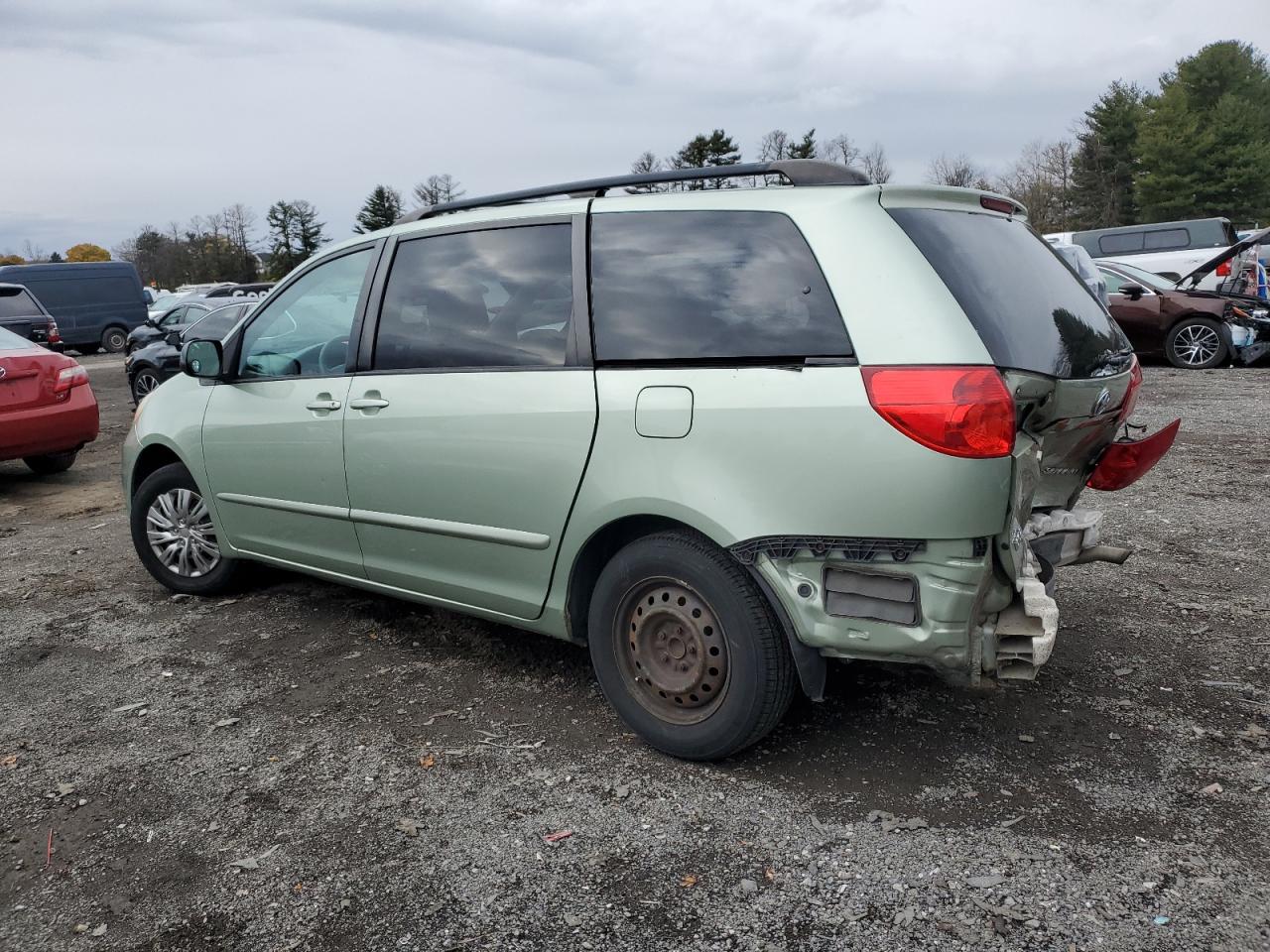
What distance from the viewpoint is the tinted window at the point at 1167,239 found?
2356 cm

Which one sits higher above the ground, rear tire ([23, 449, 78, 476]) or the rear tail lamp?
the rear tail lamp

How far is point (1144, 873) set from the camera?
2613 mm

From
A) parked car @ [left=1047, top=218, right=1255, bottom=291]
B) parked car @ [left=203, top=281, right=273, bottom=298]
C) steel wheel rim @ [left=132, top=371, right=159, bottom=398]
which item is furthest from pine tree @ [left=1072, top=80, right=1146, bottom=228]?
steel wheel rim @ [left=132, top=371, right=159, bottom=398]

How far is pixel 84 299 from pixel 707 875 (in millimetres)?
30809

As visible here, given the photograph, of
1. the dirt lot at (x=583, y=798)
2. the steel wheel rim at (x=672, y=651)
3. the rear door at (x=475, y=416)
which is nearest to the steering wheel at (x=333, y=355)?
the rear door at (x=475, y=416)

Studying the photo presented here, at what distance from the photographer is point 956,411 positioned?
2695 millimetres

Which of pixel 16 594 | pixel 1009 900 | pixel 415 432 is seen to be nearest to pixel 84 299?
pixel 16 594

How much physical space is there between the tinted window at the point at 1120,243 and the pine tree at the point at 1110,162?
35.3m

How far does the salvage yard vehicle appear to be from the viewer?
110 inches

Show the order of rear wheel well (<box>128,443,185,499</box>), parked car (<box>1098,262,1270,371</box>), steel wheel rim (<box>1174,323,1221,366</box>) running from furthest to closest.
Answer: steel wheel rim (<box>1174,323,1221,366</box>)
parked car (<box>1098,262,1270,371</box>)
rear wheel well (<box>128,443,185,499</box>)

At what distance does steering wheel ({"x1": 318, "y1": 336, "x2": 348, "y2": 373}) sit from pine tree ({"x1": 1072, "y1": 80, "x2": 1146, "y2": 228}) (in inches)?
2320

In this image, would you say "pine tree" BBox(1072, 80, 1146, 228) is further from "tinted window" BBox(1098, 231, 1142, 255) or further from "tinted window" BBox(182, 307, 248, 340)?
"tinted window" BBox(182, 307, 248, 340)

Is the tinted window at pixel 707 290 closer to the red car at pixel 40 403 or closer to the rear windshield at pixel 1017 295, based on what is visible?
the rear windshield at pixel 1017 295

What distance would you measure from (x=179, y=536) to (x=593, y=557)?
9.05 feet
